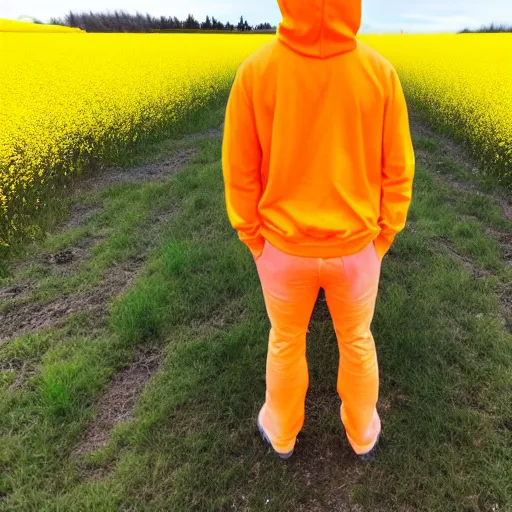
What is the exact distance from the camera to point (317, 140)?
58.9 inches

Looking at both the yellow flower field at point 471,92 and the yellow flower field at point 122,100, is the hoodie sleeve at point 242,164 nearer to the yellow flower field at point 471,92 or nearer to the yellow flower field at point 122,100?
the yellow flower field at point 122,100

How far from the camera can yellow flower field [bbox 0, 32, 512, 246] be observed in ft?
18.9

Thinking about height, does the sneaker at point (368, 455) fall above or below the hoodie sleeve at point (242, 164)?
below

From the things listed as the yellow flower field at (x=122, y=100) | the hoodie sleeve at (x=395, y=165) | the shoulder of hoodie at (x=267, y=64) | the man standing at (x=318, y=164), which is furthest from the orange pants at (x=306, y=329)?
the yellow flower field at (x=122, y=100)

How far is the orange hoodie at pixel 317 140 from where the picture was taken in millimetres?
1426

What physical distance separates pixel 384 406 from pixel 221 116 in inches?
304

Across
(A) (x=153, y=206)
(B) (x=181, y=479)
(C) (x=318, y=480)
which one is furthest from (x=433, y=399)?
(A) (x=153, y=206)

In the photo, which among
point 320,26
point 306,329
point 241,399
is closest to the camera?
point 320,26

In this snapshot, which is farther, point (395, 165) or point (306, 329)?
point (306, 329)

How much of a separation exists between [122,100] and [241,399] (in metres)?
6.61

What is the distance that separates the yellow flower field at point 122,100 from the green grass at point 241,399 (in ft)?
6.48

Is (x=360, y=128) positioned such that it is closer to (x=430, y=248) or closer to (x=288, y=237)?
(x=288, y=237)

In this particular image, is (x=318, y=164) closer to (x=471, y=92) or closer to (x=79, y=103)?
(x=79, y=103)

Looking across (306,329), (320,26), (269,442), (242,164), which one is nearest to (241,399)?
(269,442)
